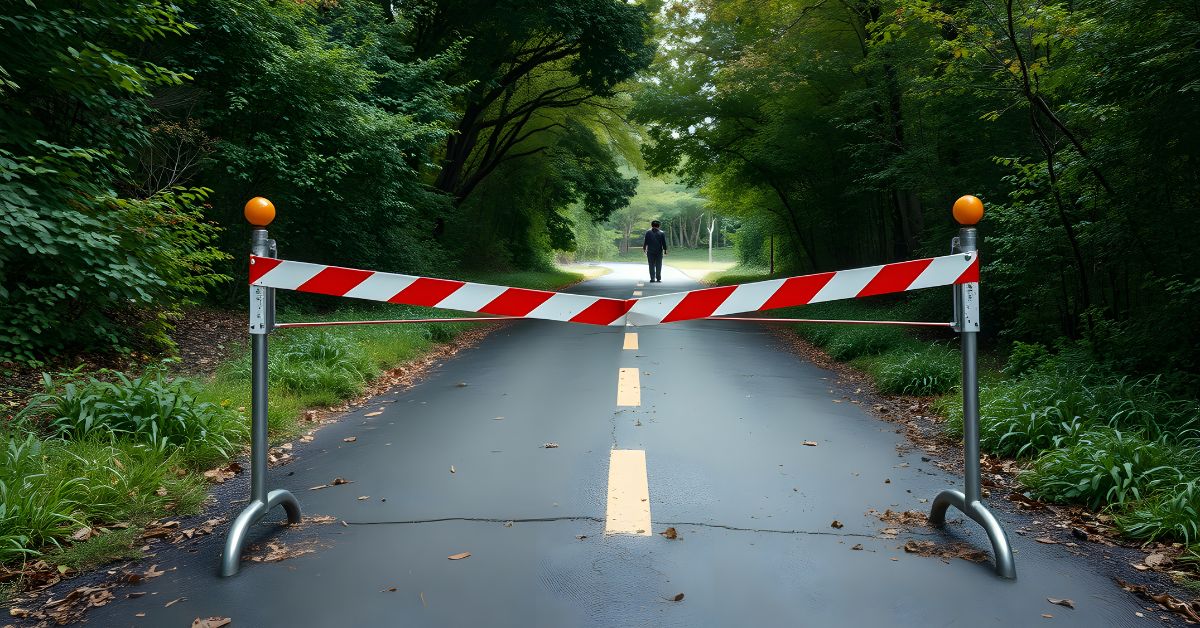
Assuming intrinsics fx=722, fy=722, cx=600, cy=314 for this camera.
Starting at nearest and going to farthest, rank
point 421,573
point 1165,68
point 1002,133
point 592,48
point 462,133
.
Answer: point 421,573 → point 1165,68 → point 1002,133 → point 592,48 → point 462,133

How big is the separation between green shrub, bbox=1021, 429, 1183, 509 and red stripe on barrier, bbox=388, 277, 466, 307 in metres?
3.56

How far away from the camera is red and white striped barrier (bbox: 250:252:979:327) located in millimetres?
3529

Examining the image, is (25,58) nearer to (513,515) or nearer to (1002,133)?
(513,515)

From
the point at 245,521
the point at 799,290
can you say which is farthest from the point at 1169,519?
the point at 245,521

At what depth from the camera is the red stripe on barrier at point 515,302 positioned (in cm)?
403

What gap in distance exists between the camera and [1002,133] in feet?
30.9

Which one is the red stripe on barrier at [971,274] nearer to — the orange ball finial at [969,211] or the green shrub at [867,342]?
the orange ball finial at [969,211]

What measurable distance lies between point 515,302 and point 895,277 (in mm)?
2021

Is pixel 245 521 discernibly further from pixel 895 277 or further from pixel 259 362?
pixel 895 277

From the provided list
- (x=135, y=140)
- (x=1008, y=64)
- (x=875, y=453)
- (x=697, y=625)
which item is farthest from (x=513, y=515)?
(x=135, y=140)

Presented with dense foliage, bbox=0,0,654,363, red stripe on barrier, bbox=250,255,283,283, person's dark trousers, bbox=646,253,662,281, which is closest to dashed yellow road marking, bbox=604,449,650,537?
red stripe on barrier, bbox=250,255,283,283

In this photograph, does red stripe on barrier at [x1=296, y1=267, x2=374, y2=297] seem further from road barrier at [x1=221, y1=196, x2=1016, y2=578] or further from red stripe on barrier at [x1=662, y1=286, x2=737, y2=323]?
red stripe on barrier at [x1=662, y1=286, x2=737, y2=323]

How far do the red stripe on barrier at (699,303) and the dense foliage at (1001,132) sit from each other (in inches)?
130

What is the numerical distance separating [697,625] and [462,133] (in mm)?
20423
